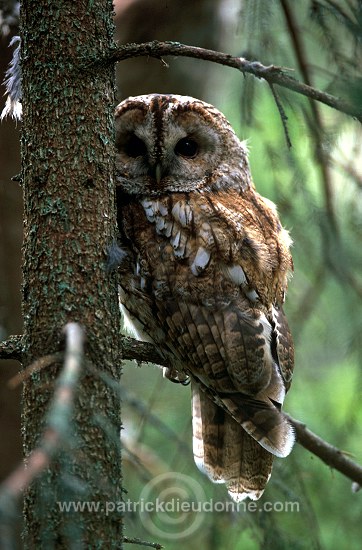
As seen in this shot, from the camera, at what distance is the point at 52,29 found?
211cm

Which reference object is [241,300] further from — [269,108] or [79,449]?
[269,108]

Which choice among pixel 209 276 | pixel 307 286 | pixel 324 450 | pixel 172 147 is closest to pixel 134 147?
pixel 172 147

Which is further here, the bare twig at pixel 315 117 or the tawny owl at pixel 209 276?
the bare twig at pixel 315 117

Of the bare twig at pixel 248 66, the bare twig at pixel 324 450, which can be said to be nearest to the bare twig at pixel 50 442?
the bare twig at pixel 248 66

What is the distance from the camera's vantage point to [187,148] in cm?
307

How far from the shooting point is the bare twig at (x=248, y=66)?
1775mm

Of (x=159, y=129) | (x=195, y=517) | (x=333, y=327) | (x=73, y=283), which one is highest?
(x=159, y=129)

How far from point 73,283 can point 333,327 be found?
126 centimetres

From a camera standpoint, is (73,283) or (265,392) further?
(265,392)

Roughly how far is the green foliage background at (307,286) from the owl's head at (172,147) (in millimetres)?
136

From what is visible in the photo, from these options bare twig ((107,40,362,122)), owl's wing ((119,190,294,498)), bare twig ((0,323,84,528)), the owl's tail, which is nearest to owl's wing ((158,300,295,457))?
owl's wing ((119,190,294,498))

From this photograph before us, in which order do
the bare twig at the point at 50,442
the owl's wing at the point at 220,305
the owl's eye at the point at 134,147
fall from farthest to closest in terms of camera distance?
the owl's eye at the point at 134,147 < the owl's wing at the point at 220,305 < the bare twig at the point at 50,442

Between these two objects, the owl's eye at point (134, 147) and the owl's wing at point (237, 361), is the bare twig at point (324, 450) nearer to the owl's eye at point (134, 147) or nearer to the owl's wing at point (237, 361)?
the owl's wing at point (237, 361)

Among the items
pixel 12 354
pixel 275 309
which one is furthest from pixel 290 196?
pixel 12 354
